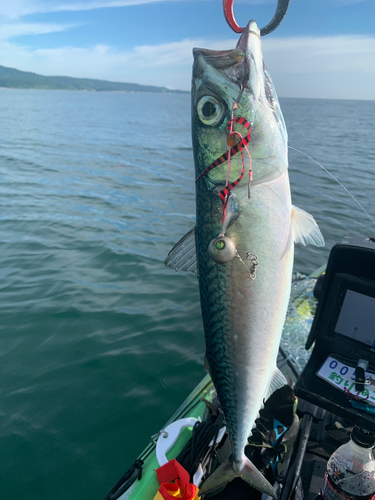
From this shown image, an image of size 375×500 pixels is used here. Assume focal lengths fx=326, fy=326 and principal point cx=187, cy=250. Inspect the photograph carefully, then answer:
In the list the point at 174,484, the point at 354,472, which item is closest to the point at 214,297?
the point at 354,472

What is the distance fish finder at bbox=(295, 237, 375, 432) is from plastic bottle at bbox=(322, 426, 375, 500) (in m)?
0.19

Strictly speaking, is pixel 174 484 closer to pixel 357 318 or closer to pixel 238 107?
pixel 357 318

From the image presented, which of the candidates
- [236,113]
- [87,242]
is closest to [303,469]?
[236,113]

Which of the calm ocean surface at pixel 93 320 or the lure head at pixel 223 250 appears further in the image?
the calm ocean surface at pixel 93 320

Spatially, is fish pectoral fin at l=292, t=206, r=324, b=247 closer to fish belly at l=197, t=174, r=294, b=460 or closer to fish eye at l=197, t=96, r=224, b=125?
fish belly at l=197, t=174, r=294, b=460

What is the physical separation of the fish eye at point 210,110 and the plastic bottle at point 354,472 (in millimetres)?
2050

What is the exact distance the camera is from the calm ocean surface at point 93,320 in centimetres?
406

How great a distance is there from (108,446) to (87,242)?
6.02 m

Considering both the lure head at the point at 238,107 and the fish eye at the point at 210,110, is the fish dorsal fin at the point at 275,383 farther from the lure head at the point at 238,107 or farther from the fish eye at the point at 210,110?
the fish eye at the point at 210,110

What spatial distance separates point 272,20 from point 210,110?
1.75 feet

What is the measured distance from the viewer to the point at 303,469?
2.69 meters

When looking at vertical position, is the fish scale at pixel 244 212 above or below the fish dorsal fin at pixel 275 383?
above

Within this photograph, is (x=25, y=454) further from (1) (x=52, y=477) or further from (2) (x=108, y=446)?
(2) (x=108, y=446)

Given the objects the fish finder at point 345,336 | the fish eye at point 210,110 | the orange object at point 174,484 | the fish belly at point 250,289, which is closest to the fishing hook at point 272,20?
the fish eye at point 210,110
